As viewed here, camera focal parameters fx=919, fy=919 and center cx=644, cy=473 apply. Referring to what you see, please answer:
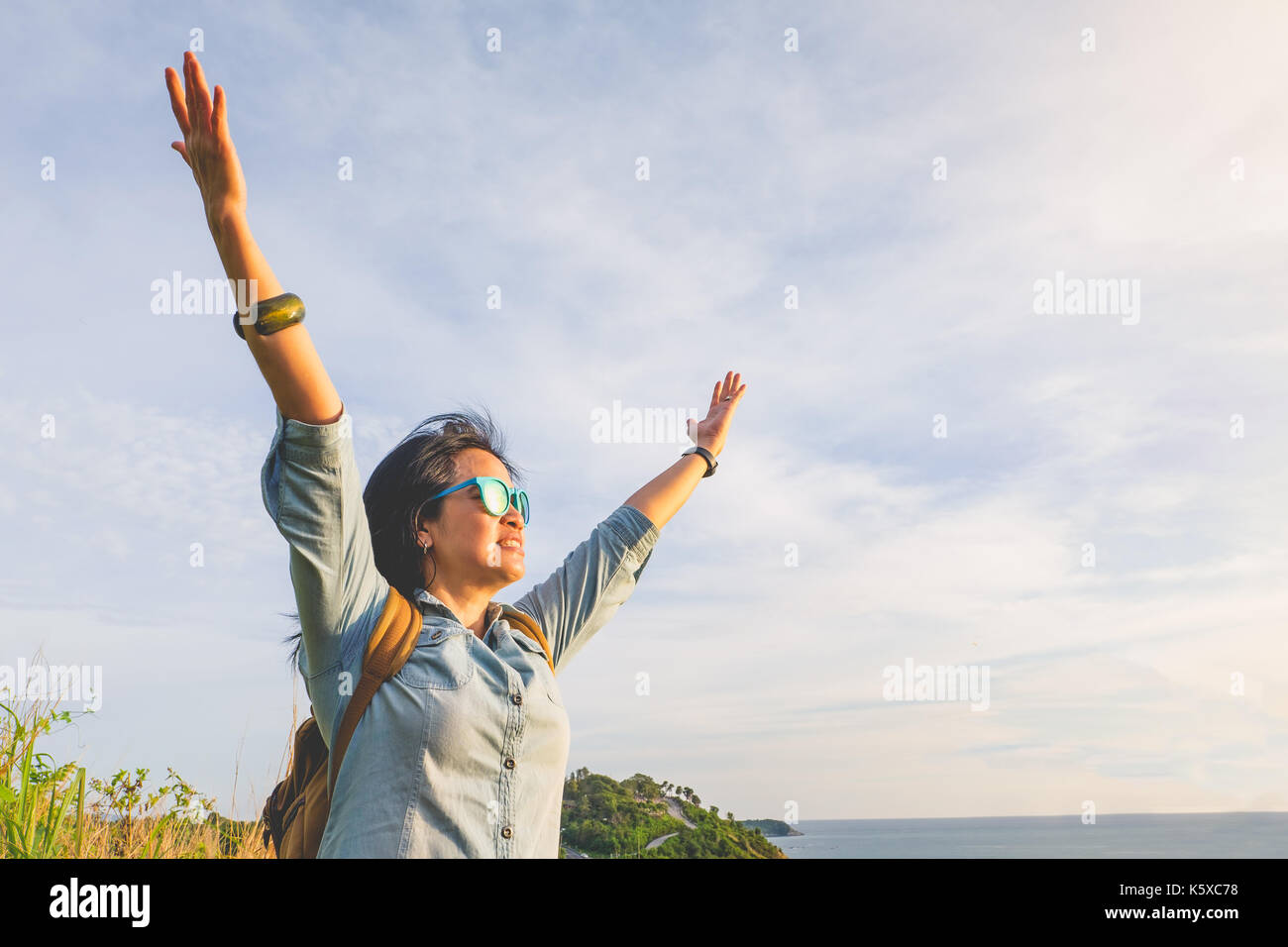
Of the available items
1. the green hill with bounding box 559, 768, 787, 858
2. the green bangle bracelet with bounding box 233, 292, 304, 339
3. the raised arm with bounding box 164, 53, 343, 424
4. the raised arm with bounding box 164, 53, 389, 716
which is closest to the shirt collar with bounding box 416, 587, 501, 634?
the raised arm with bounding box 164, 53, 389, 716

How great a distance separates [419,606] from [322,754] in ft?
1.50

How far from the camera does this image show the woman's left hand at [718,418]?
3730 mm

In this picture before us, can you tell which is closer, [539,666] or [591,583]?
[539,666]

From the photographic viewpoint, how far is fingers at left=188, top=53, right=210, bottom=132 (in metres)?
1.93

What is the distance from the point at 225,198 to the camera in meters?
1.96

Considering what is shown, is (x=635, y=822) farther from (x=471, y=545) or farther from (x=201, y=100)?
(x=201, y=100)

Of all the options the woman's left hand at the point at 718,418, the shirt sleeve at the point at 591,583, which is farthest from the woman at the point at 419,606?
the woman's left hand at the point at 718,418

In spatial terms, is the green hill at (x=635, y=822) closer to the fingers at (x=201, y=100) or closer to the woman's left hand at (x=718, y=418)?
the woman's left hand at (x=718, y=418)

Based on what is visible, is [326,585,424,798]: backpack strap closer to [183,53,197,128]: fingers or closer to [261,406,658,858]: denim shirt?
[261,406,658,858]: denim shirt

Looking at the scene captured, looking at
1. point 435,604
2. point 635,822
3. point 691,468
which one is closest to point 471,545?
point 435,604

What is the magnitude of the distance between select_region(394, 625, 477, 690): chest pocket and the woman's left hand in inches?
61.7
